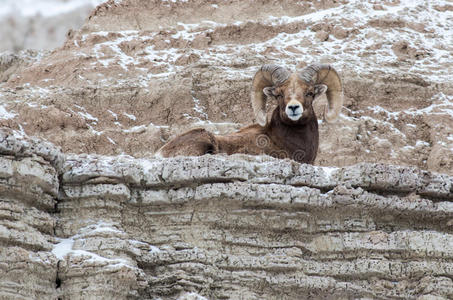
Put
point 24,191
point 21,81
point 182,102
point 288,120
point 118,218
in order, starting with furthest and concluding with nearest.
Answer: point 21,81 → point 182,102 → point 288,120 → point 118,218 → point 24,191

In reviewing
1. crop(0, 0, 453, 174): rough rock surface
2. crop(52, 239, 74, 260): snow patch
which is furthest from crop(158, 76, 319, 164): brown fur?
crop(52, 239, 74, 260): snow patch

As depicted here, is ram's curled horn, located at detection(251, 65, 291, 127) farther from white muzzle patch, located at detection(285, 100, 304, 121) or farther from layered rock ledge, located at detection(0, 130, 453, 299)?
layered rock ledge, located at detection(0, 130, 453, 299)

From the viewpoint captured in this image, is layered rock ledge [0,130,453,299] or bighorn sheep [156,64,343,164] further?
bighorn sheep [156,64,343,164]

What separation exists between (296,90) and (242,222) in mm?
5239

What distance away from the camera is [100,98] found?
72.6 ft

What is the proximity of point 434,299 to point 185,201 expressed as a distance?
3.07m

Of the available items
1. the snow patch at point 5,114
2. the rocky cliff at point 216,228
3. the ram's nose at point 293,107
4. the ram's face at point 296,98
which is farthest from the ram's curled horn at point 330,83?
the snow patch at point 5,114

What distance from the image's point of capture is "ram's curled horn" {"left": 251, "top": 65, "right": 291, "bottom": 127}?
49.1ft

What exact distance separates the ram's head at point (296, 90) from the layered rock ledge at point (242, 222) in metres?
4.29

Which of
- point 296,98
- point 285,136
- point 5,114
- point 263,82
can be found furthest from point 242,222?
point 5,114

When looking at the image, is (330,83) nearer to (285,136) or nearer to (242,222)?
(285,136)

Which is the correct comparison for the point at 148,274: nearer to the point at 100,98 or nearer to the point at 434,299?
the point at 434,299

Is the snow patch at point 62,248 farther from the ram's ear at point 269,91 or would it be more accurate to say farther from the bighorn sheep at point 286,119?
the ram's ear at point 269,91

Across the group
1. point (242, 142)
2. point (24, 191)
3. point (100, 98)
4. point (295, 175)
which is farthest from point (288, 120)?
point (100, 98)
